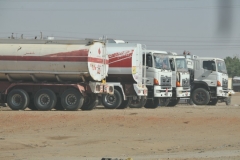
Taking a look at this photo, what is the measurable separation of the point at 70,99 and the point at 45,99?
1127mm

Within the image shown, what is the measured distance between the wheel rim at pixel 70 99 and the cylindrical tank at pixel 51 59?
81 cm

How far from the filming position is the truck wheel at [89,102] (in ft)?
109

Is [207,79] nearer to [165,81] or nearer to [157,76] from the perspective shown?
[165,81]

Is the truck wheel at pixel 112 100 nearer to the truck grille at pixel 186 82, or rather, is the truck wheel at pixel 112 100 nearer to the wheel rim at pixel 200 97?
the truck grille at pixel 186 82

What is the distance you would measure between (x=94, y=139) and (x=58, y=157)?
181 inches

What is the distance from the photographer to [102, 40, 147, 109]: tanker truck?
113 feet

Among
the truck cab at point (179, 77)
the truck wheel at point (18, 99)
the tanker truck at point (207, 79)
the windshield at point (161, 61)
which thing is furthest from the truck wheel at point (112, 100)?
the tanker truck at point (207, 79)

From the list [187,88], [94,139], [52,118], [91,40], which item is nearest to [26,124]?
→ [52,118]

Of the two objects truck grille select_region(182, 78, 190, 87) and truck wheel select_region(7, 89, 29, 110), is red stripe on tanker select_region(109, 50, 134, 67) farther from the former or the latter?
truck grille select_region(182, 78, 190, 87)

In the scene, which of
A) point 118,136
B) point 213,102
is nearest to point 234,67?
point 213,102

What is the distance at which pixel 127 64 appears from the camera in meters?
34.4

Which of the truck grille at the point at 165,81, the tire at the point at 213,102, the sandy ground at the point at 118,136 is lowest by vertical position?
the sandy ground at the point at 118,136

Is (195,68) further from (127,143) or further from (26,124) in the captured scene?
(127,143)

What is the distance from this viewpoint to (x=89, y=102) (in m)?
33.4
